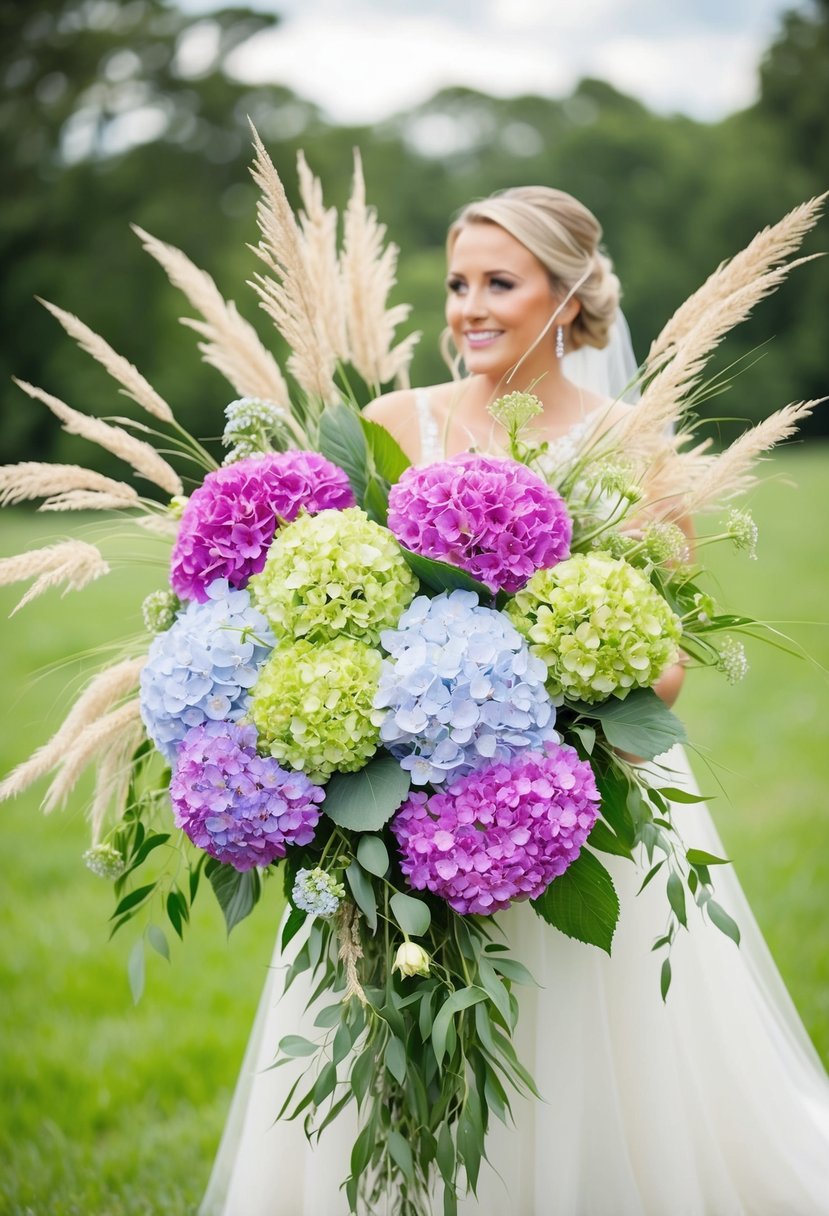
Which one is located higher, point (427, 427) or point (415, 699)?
point (427, 427)


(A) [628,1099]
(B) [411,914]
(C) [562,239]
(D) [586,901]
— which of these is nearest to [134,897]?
(B) [411,914]

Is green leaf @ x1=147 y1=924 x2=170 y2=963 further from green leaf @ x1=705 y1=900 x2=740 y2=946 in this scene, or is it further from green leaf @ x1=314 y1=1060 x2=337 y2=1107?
green leaf @ x1=705 y1=900 x2=740 y2=946

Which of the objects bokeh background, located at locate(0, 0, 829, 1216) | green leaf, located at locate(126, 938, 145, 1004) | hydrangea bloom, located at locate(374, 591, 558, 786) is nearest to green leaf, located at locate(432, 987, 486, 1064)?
hydrangea bloom, located at locate(374, 591, 558, 786)

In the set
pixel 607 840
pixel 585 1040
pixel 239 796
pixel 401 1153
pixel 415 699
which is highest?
pixel 415 699

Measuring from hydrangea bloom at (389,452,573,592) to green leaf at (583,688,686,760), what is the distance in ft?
0.91

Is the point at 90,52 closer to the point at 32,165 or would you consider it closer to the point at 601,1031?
the point at 32,165

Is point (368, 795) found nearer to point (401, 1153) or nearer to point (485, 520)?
point (485, 520)

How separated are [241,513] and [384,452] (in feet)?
1.09

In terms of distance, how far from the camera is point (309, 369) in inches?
89.2

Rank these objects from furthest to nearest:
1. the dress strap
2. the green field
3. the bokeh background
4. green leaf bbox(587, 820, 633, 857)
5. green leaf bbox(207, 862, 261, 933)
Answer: the bokeh background → the green field → the dress strap → green leaf bbox(207, 862, 261, 933) → green leaf bbox(587, 820, 633, 857)

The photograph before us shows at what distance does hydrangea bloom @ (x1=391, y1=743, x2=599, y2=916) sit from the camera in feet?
5.95

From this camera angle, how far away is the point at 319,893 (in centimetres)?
181

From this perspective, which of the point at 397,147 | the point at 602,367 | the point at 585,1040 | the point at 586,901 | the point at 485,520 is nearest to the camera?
the point at 485,520

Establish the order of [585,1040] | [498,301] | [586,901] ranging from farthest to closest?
[498,301]
[585,1040]
[586,901]
